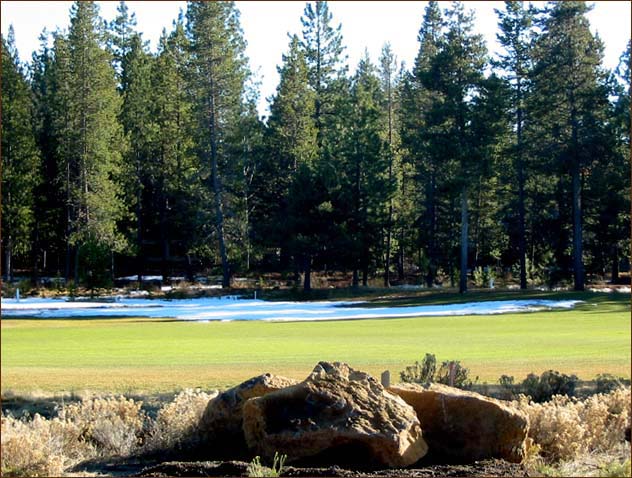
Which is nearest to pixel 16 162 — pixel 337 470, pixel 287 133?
pixel 287 133

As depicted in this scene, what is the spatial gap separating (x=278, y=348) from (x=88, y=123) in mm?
40260

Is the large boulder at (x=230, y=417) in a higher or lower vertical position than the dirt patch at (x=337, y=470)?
higher

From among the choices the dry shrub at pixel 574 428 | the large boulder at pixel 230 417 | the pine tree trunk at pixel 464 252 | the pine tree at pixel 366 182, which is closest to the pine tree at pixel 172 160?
the pine tree at pixel 366 182

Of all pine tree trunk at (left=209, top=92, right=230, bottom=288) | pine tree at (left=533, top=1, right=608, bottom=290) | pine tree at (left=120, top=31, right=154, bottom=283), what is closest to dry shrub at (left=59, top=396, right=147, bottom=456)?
pine tree at (left=533, top=1, right=608, bottom=290)

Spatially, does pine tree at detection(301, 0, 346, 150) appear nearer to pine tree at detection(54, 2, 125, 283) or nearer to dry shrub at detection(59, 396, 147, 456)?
pine tree at detection(54, 2, 125, 283)

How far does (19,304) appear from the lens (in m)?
47.8

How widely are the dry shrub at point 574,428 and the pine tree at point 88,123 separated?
49986 millimetres

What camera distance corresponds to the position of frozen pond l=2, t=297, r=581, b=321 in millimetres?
41062

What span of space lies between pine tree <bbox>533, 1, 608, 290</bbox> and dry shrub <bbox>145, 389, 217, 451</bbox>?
4349cm

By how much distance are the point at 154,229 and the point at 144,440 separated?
5992 cm

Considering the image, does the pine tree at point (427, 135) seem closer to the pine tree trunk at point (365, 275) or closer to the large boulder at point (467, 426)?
the pine tree trunk at point (365, 275)

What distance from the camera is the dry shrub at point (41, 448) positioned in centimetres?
798

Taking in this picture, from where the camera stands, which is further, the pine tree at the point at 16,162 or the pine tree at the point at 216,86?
the pine tree at the point at 216,86

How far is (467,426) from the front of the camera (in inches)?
357
